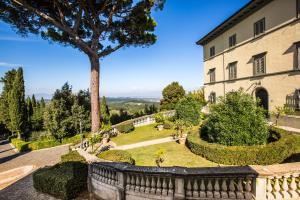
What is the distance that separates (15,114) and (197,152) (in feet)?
91.6

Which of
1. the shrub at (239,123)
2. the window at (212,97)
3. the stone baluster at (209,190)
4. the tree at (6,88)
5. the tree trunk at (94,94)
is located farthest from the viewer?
the tree at (6,88)

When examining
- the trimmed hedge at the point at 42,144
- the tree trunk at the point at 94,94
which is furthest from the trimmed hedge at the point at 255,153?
the trimmed hedge at the point at 42,144

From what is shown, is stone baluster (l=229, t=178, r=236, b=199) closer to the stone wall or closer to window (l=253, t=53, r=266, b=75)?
the stone wall

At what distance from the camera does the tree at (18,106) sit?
27.5m

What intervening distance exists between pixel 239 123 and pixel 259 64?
12.5m

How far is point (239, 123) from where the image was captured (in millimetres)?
9695

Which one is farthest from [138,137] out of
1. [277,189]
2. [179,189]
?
[277,189]

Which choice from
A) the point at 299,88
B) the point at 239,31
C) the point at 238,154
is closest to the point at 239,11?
the point at 239,31

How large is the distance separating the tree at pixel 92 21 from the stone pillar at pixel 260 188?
14.1m

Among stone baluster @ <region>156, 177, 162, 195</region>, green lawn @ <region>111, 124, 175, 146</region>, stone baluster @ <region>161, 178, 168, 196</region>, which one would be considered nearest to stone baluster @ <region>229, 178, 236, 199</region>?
stone baluster @ <region>161, 178, 168, 196</region>

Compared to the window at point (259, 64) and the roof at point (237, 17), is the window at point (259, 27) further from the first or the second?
the window at point (259, 64)

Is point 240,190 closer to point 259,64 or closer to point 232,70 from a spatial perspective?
point 259,64

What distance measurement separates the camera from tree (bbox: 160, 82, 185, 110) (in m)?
33.0

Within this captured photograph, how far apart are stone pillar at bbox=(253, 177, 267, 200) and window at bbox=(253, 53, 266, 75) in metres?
16.9
